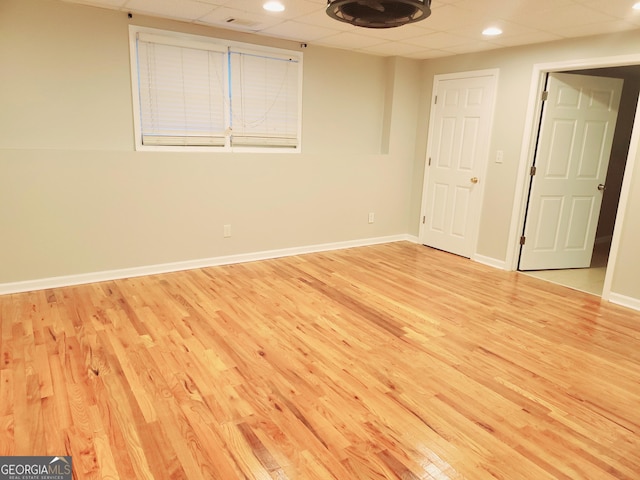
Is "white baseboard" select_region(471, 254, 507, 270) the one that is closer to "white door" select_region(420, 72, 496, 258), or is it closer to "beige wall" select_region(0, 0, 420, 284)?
"white door" select_region(420, 72, 496, 258)

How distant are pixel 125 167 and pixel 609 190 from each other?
6325 mm

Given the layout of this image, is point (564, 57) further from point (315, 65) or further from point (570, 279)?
point (315, 65)

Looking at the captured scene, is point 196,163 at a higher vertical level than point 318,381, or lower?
higher

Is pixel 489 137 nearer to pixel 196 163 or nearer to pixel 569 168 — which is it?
pixel 569 168

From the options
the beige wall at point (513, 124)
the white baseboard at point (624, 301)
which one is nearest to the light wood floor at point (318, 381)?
the white baseboard at point (624, 301)

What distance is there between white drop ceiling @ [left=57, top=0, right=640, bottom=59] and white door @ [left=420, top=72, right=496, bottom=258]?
0.54 metres

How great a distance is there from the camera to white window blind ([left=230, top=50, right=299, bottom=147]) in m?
4.48

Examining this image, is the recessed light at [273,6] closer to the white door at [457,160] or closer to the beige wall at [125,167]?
the beige wall at [125,167]

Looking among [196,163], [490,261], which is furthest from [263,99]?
[490,261]

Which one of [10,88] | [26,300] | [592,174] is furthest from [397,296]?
[10,88]

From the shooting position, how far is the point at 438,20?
361 cm

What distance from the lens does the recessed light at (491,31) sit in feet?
12.6

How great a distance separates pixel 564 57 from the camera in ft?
13.5

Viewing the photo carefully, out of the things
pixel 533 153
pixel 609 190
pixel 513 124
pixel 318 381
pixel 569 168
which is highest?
pixel 513 124
